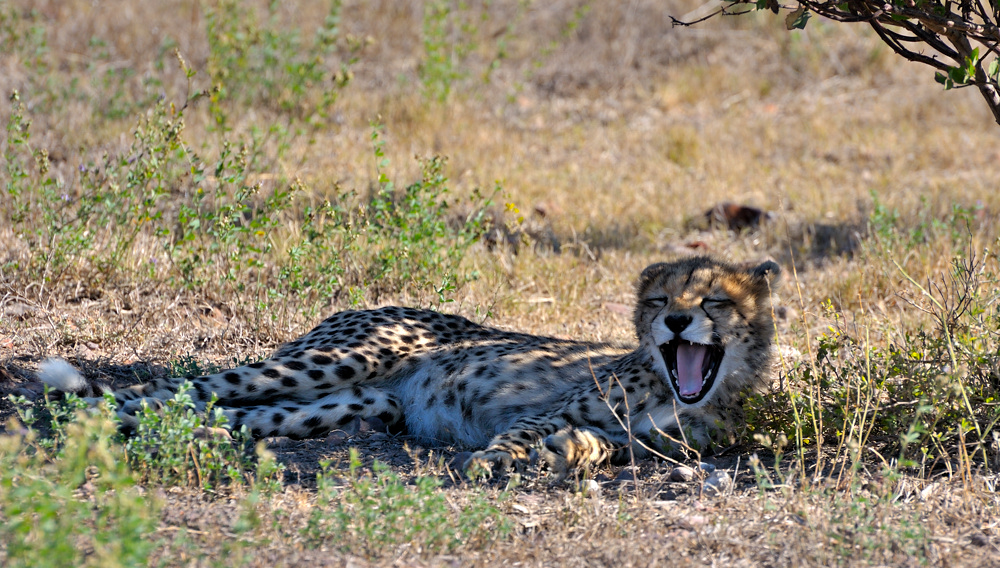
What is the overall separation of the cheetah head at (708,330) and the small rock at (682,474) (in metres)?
0.37

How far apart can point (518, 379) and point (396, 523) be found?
61.1 inches

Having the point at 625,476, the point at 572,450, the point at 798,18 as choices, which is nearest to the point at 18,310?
the point at 572,450

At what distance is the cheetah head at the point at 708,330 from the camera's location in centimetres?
364


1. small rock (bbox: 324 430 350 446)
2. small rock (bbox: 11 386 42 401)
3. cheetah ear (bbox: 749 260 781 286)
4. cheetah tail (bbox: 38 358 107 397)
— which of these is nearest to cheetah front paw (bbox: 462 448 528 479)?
small rock (bbox: 324 430 350 446)

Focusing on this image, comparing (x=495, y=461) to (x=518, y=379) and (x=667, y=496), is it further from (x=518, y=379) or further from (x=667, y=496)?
(x=518, y=379)

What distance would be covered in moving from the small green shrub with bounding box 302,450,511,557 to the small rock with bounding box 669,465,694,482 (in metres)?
0.79

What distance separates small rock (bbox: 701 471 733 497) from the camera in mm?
3139

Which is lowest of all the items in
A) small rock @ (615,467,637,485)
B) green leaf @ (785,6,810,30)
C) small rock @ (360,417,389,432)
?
small rock @ (360,417,389,432)

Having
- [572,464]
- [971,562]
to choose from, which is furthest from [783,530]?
[572,464]

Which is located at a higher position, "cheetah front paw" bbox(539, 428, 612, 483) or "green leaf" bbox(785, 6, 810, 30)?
"green leaf" bbox(785, 6, 810, 30)

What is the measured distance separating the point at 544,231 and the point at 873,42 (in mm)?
6725

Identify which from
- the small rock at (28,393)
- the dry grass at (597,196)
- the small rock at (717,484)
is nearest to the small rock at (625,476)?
the dry grass at (597,196)

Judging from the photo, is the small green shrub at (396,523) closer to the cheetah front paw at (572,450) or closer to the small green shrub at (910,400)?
the cheetah front paw at (572,450)

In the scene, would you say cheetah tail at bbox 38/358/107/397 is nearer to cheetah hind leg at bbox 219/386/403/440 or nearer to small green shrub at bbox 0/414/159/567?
cheetah hind leg at bbox 219/386/403/440
